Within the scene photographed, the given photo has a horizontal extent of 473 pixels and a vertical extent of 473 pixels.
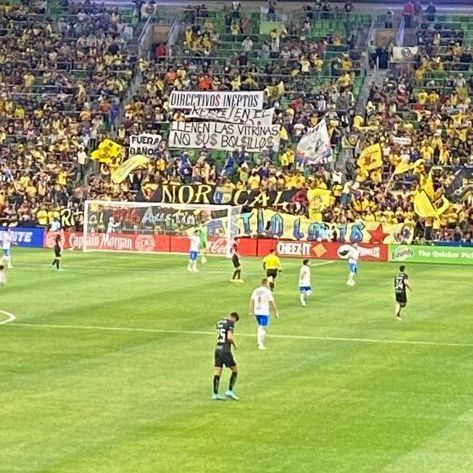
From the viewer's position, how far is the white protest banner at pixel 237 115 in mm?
80312

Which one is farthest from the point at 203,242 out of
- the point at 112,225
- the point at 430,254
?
the point at 430,254

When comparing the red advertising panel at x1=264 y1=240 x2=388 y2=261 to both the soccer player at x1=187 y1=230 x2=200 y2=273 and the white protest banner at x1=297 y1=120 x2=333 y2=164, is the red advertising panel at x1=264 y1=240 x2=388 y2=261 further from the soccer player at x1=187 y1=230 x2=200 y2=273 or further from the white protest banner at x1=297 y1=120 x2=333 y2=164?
the soccer player at x1=187 y1=230 x2=200 y2=273

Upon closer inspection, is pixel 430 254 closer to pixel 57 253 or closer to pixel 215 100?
pixel 215 100

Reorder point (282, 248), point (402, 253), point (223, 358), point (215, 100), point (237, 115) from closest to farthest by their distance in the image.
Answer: point (223, 358) → point (402, 253) → point (282, 248) → point (237, 115) → point (215, 100)

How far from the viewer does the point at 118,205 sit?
72.6 meters

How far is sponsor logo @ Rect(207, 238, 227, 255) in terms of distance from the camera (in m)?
71.6

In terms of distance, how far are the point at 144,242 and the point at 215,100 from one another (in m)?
12.7

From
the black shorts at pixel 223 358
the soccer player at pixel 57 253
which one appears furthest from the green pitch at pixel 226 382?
the soccer player at pixel 57 253

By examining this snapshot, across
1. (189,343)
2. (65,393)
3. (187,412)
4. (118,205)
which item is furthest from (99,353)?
(118,205)

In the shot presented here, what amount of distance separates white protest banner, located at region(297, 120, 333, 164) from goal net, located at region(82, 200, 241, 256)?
20.5 feet

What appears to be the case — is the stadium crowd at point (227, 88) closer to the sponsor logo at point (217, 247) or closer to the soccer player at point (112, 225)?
the soccer player at point (112, 225)

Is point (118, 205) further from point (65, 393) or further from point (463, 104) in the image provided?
point (65, 393)

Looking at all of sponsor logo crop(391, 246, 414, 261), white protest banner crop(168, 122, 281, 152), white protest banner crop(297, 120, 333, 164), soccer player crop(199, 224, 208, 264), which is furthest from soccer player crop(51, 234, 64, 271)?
white protest banner crop(168, 122, 281, 152)

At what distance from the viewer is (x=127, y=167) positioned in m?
78.6
